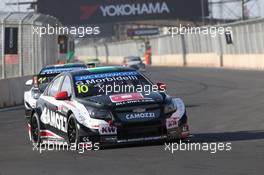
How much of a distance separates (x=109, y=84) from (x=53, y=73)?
23.9 ft

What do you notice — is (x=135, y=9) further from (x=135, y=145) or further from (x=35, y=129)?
(x=135, y=145)

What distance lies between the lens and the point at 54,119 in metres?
13.3

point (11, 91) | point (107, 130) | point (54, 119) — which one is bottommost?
point (107, 130)

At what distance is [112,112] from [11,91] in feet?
53.3

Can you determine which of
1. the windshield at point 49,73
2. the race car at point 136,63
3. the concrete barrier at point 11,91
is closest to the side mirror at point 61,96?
the windshield at point 49,73

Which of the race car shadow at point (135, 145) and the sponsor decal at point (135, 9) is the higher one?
the sponsor decal at point (135, 9)

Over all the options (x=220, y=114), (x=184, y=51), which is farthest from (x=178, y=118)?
(x=184, y=51)

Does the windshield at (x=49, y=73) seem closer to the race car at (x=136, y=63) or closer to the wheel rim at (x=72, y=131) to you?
the wheel rim at (x=72, y=131)

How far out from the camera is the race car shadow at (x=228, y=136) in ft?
43.4

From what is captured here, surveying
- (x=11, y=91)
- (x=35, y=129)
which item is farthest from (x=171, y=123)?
(x=11, y=91)

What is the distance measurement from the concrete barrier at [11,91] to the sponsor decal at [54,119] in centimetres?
1306

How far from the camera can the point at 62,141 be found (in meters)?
13.1

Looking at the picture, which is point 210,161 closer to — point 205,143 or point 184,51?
point 205,143

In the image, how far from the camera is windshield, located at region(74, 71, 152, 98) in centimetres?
1291
